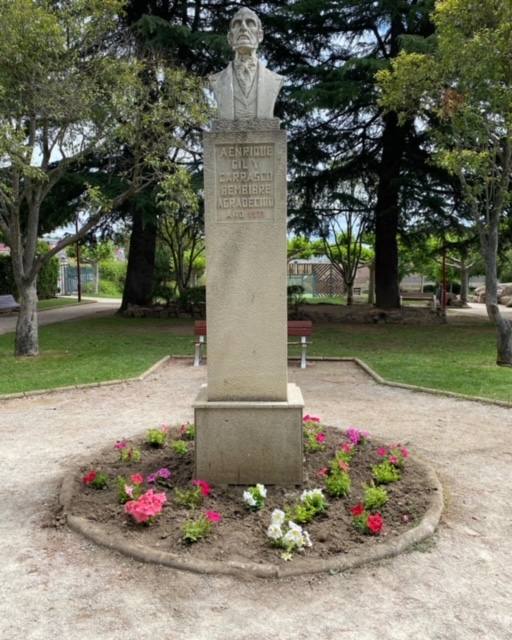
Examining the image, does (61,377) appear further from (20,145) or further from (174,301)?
(174,301)

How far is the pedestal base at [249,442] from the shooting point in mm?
4238

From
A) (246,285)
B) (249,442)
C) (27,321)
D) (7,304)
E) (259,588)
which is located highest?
(246,285)

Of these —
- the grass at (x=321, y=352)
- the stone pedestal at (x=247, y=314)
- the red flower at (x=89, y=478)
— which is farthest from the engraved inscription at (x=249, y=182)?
the grass at (x=321, y=352)

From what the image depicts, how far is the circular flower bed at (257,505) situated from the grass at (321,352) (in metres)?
3.84

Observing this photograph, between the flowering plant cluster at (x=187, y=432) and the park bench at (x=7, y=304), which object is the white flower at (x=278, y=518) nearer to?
the flowering plant cluster at (x=187, y=432)

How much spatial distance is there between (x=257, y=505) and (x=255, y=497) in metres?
0.06

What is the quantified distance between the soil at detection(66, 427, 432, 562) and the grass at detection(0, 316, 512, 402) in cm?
389

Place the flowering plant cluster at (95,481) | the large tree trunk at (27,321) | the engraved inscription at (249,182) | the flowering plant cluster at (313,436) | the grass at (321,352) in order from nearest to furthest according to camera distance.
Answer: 1. the engraved inscription at (249,182)
2. the flowering plant cluster at (95,481)
3. the flowering plant cluster at (313,436)
4. the grass at (321,352)
5. the large tree trunk at (27,321)

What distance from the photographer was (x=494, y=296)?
397 inches

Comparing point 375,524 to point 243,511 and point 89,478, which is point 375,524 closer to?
point 243,511

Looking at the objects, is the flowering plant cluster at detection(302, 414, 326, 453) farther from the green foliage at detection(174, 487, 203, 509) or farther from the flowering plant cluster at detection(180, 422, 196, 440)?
the green foliage at detection(174, 487, 203, 509)

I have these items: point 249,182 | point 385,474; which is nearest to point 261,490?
point 385,474

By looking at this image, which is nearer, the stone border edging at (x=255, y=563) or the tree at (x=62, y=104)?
the stone border edging at (x=255, y=563)

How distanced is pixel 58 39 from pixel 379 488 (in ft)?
28.4
